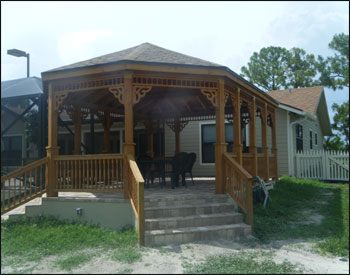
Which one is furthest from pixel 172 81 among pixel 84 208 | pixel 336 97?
pixel 336 97

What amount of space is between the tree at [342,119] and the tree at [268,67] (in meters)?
6.19

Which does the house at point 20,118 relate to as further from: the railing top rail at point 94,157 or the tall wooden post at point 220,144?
the tall wooden post at point 220,144

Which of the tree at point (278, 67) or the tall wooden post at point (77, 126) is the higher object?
the tree at point (278, 67)

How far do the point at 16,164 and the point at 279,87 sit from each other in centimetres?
2208

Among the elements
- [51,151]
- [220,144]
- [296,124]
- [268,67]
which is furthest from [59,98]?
[268,67]

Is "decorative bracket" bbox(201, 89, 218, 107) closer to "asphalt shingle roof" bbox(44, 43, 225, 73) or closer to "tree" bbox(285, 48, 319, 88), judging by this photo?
"asphalt shingle roof" bbox(44, 43, 225, 73)

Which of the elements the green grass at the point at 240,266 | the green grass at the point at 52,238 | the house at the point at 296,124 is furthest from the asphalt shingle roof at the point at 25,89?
the house at the point at 296,124

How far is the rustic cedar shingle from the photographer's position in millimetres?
14492

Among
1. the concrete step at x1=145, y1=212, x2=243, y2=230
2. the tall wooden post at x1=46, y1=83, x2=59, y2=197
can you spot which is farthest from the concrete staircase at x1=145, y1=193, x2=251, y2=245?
the tall wooden post at x1=46, y1=83, x2=59, y2=197

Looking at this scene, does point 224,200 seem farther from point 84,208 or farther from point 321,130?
point 321,130

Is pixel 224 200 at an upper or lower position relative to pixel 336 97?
lower

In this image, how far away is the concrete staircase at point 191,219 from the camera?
532 cm

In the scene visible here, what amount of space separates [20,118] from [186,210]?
7919 millimetres

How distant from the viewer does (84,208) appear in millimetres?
6520
